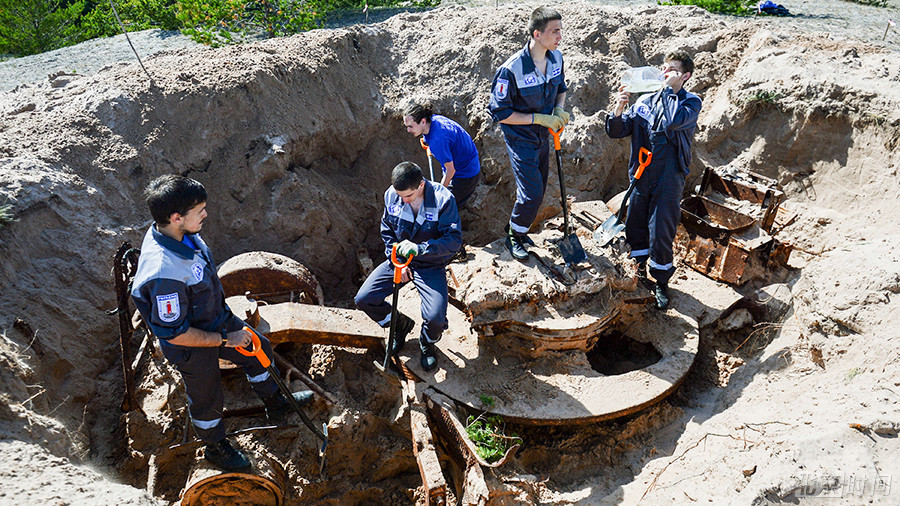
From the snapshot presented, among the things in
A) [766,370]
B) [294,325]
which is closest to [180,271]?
[294,325]

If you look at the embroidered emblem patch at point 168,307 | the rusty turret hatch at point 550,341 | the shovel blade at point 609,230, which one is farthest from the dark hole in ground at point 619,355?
the embroidered emblem patch at point 168,307

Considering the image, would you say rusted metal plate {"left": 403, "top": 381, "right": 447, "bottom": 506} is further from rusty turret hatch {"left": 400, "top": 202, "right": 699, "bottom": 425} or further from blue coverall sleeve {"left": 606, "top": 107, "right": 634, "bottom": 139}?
blue coverall sleeve {"left": 606, "top": 107, "right": 634, "bottom": 139}

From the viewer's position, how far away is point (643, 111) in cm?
468

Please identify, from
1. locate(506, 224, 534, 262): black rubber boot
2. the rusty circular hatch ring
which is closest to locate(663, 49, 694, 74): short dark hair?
locate(506, 224, 534, 262): black rubber boot

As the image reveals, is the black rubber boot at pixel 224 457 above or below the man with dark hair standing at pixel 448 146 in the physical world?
below

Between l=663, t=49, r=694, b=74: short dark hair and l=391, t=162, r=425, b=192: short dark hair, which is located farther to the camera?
l=663, t=49, r=694, b=74: short dark hair

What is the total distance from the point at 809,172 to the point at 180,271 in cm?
600

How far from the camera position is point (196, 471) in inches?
147

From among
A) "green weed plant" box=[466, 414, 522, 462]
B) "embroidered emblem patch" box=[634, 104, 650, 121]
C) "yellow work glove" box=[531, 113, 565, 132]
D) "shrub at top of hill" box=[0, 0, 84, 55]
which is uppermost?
"shrub at top of hill" box=[0, 0, 84, 55]

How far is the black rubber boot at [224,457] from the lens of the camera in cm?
376

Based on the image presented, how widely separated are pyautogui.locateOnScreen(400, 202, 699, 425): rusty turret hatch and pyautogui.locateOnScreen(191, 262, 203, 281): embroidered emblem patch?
5.67 feet

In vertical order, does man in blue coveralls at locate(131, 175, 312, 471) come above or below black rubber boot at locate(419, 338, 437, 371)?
above

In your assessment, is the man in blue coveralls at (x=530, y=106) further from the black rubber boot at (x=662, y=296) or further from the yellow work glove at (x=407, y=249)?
the black rubber boot at (x=662, y=296)

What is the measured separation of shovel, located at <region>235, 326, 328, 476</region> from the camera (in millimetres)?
3689
